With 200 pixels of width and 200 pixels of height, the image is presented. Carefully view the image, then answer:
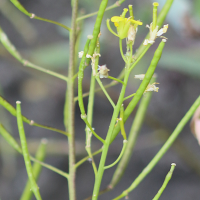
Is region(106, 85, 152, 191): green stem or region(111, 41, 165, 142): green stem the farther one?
region(106, 85, 152, 191): green stem

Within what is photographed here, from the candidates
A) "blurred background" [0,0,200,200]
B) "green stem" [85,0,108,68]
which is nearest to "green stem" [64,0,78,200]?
"green stem" [85,0,108,68]

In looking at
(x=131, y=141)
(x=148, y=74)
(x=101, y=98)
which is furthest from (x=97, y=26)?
(x=101, y=98)

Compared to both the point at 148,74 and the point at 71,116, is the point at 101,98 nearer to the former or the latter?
the point at 71,116

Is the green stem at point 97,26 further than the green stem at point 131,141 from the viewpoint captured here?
No

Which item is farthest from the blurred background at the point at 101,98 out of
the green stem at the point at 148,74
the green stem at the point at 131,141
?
the green stem at the point at 148,74

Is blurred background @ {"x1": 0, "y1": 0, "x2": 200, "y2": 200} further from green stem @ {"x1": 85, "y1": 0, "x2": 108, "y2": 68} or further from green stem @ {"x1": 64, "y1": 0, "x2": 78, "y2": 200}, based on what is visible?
green stem @ {"x1": 85, "y1": 0, "x2": 108, "y2": 68}

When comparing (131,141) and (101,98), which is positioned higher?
(101,98)

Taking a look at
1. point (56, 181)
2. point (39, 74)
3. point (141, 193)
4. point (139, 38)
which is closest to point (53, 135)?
point (56, 181)

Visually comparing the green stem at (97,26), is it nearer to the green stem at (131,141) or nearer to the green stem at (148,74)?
the green stem at (148,74)
